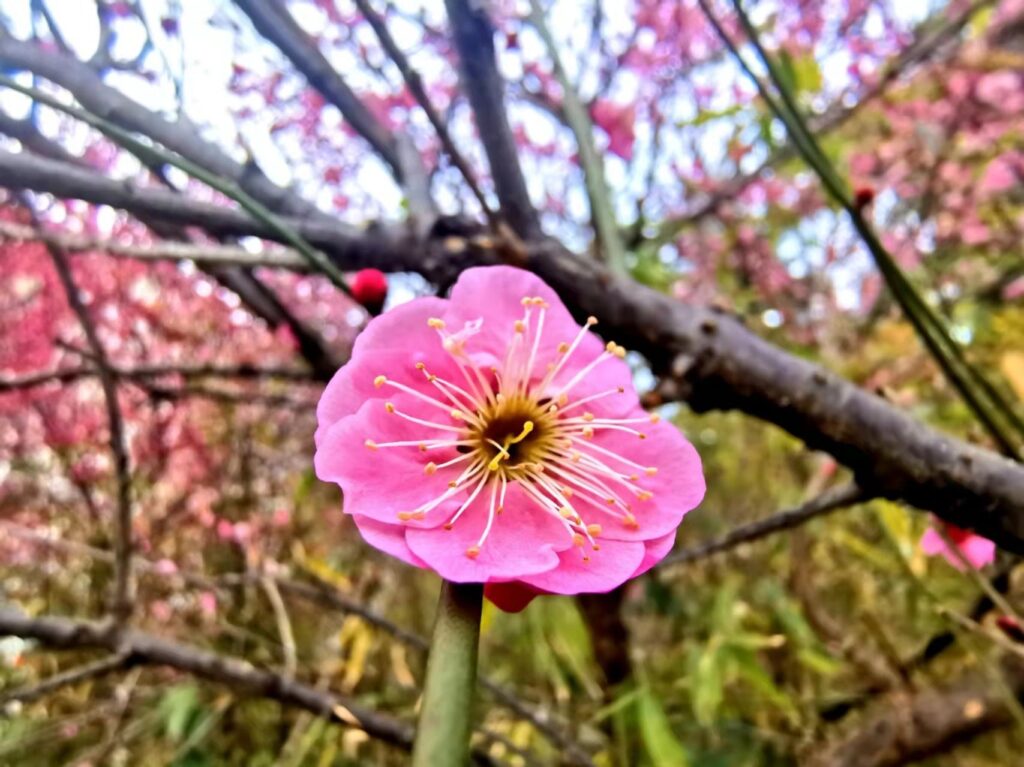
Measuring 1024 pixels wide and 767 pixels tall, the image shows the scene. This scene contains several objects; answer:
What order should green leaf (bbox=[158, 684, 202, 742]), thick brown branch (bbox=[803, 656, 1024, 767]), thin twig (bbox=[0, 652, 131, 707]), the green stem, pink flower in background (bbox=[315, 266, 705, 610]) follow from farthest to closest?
1. green leaf (bbox=[158, 684, 202, 742])
2. thick brown branch (bbox=[803, 656, 1024, 767])
3. thin twig (bbox=[0, 652, 131, 707])
4. pink flower in background (bbox=[315, 266, 705, 610])
5. the green stem

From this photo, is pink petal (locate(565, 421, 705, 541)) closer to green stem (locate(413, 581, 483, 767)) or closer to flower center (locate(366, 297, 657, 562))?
flower center (locate(366, 297, 657, 562))

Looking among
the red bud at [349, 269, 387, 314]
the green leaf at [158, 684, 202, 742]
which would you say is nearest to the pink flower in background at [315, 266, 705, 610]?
the red bud at [349, 269, 387, 314]

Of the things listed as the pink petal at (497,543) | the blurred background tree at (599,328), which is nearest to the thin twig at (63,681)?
the blurred background tree at (599,328)

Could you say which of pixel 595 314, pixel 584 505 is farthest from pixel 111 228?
pixel 584 505

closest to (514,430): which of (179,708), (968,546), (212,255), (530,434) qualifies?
(530,434)

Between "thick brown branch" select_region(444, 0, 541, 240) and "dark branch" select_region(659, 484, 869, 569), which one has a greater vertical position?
"thick brown branch" select_region(444, 0, 541, 240)

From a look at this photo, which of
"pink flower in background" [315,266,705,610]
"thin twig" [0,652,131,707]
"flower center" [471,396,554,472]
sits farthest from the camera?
"thin twig" [0,652,131,707]

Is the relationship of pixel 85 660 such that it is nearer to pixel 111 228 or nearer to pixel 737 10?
pixel 111 228

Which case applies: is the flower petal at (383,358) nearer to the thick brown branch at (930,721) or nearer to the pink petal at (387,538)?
the pink petal at (387,538)
